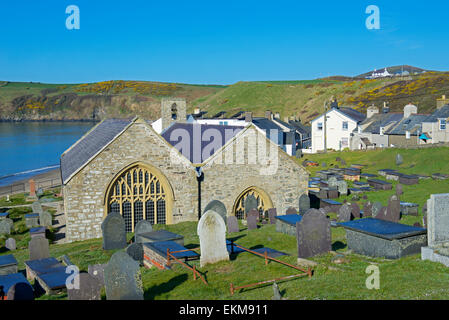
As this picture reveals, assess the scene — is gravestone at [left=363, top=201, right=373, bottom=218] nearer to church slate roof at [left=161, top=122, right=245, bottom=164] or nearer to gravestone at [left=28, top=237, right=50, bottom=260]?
church slate roof at [left=161, top=122, right=245, bottom=164]

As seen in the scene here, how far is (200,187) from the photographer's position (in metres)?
26.7

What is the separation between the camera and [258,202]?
28484mm

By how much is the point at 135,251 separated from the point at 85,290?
20.7ft

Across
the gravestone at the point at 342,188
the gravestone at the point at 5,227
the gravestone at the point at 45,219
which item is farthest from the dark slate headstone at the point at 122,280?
the gravestone at the point at 342,188

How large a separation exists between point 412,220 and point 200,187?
12169 millimetres

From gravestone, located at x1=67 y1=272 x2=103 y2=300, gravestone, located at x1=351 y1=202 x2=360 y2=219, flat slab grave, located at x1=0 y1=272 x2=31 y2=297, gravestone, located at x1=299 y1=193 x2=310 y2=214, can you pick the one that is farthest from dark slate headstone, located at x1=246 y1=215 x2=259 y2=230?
gravestone, located at x1=67 y1=272 x2=103 y2=300

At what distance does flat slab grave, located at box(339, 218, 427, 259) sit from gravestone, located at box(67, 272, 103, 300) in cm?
927

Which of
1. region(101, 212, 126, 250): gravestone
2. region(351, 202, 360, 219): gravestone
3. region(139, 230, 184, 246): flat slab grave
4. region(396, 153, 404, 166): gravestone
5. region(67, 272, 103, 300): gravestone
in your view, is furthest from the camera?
region(396, 153, 404, 166): gravestone

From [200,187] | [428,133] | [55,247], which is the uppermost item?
[428,133]

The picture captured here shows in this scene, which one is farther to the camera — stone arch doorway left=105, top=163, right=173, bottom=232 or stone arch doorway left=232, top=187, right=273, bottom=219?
stone arch doorway left=232, top=187, right=273, bottom=219

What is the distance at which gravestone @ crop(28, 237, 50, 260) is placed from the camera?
18.3m

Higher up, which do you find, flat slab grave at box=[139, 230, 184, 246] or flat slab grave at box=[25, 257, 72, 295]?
flat slab grave at box=[139, 230, 184, 246]
